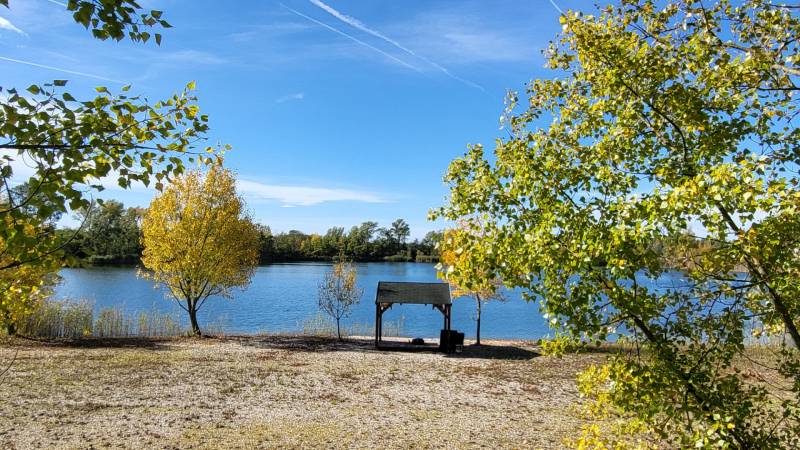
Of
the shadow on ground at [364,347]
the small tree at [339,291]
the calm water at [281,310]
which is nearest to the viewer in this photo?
the shadow on ground at [364,347]

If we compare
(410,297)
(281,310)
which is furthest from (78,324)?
(281,310)

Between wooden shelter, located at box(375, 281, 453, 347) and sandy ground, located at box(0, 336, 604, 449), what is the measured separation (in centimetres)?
209

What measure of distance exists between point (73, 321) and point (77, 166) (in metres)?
20.1

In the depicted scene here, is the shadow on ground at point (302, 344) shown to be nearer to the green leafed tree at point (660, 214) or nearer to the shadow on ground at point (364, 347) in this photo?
the shadow on ground at point (364, 347)

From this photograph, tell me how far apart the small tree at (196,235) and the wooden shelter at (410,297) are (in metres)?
6.10

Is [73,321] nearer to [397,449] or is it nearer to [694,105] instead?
[397,449]

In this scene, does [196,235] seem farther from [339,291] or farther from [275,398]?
[275,398]

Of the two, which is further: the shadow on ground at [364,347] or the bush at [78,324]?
the bush at [78,324]

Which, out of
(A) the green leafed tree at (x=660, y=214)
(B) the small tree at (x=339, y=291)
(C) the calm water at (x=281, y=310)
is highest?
(A) the green leafed tree at (x=660, y=214)

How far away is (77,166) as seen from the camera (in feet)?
9.77

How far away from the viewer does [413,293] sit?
20.1 metres

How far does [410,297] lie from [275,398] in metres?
9.21

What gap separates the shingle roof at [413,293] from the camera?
1956cm

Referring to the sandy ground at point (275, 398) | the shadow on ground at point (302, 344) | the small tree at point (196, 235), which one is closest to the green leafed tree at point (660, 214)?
the sandy ground at point (275, 398)
